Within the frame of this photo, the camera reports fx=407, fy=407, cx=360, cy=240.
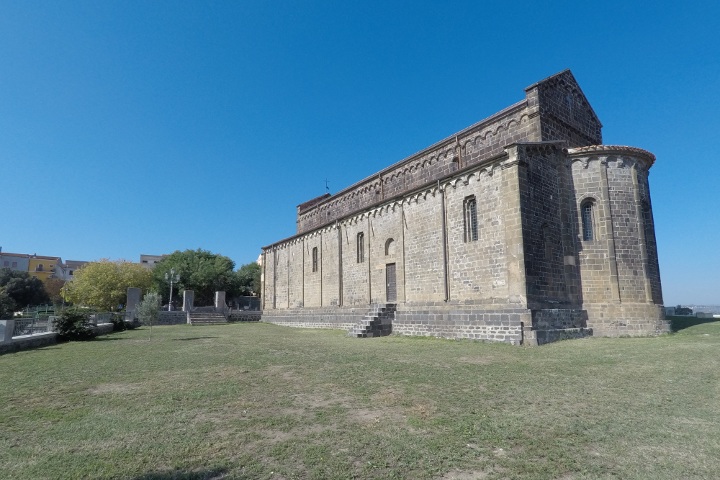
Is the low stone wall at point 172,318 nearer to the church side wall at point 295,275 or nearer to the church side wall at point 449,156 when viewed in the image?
the church side wall at point 295,275

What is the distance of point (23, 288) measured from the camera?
57.3m

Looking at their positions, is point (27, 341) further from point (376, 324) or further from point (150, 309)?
point (376, 324)

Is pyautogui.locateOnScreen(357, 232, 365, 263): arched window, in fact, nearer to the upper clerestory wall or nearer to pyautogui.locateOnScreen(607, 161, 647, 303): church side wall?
the upper clerestory wall

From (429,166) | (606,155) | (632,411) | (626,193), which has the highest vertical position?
(429,166)

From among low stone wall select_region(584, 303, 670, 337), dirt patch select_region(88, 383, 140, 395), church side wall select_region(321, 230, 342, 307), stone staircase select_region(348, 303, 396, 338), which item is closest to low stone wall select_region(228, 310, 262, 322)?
church side wall select_region(321, 230, 342, 307)

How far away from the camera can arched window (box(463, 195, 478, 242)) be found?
59.3ft

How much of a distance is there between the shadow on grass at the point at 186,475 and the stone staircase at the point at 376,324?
50.7 feet

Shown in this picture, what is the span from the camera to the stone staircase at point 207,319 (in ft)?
117

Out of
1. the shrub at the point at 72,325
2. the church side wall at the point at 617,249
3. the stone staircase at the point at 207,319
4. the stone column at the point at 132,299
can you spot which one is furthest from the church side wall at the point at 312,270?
the church side wall at the point at 617,249

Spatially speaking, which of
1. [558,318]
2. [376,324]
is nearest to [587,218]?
[558,318]

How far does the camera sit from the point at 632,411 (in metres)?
6.13

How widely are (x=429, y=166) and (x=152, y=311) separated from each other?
17025 mm

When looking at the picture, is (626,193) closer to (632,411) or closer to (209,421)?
(632,411)

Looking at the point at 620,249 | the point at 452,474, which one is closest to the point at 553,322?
the point at 620,249
